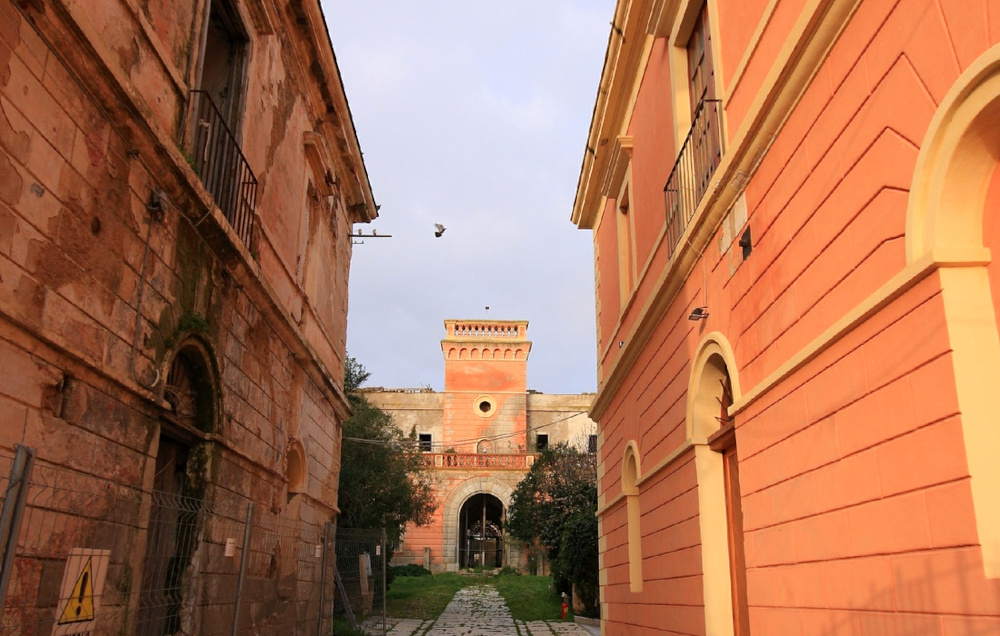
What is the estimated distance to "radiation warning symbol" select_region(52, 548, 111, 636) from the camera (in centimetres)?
434

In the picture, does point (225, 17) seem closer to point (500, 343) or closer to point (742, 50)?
point (742, 50)

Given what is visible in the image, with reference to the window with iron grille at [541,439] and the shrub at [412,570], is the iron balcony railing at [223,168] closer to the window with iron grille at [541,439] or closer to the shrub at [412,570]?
the shrub at [412,570]

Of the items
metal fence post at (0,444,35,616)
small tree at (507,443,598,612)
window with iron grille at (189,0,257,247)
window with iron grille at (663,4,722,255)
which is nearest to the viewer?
metal fence post at (0,444,35,616)

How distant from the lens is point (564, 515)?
19.4 meters

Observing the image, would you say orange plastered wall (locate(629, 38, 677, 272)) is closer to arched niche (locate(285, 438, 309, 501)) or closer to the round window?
arched niche (locate(285, 438, 309, 501))

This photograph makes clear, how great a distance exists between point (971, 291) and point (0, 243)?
438cm

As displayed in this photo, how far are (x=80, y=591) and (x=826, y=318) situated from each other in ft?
14.6

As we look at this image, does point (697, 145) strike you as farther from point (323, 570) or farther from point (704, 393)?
point (323, 570)

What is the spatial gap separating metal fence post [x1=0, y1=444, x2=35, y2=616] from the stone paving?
12.0 m

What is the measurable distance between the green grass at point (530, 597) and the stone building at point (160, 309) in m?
8.39

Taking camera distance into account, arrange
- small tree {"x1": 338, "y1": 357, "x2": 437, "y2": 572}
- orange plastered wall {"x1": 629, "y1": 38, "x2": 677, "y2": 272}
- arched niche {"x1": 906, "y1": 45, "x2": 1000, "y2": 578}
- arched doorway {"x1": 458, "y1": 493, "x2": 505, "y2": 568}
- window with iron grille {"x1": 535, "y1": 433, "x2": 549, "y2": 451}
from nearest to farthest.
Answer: arched niche {"x1": 906, "y1": 45, "x2": 1000, "y2": 578} < orange plastered wall {"x1": 629, "y1": 38, "x2": 677, "y2": 272} < small tree {"x1": 338, "y1": 357, "x2": 437, "y2": 572} < arched doorway {"x1": 458, "y1": 493, "x2": 505, "y2": 568} < window with iron grille {"x1": 535, "y1": 433, "x2": 549, "y2": 451}

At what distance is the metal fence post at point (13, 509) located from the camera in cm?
328

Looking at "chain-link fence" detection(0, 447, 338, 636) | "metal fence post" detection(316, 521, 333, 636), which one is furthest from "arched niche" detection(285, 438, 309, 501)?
"metal fence post" detection(316, 521, 333, 636)

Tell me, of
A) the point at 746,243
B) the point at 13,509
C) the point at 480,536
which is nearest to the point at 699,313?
the point at 746,243
